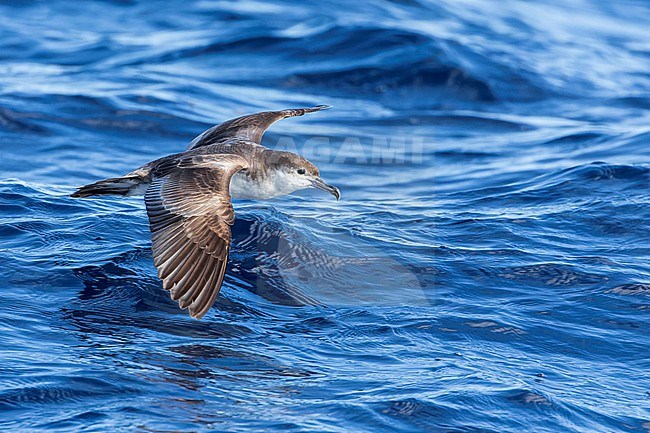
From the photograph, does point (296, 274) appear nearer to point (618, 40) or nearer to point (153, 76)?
point (153, 76)

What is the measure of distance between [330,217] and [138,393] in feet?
12.3

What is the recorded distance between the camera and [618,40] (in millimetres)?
15773

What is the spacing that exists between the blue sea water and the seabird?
0.34m

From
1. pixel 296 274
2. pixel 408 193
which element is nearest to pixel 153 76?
pixel 408 193

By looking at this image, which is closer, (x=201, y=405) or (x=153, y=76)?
(x=201, y=405)

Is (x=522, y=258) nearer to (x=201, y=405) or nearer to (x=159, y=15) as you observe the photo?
(x=201, y=405)

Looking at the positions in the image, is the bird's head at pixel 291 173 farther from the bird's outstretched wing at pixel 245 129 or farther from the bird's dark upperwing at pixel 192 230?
the bird's outstretched wing at pixel 245 129

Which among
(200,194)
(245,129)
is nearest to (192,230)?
(200,194)

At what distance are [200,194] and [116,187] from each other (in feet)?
3.04

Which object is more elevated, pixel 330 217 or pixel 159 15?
pixel 159 15

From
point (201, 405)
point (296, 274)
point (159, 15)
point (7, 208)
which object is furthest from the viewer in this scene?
point (159, 15)

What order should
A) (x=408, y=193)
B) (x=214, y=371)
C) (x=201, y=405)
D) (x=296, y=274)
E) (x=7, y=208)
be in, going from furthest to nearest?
(x=408, y=193), (x=7, y=208), (x=296, y=274), (x=214, y=371), (x=201, y=405)

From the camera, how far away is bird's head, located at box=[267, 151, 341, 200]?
719 centimetres

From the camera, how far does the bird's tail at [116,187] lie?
673cm
